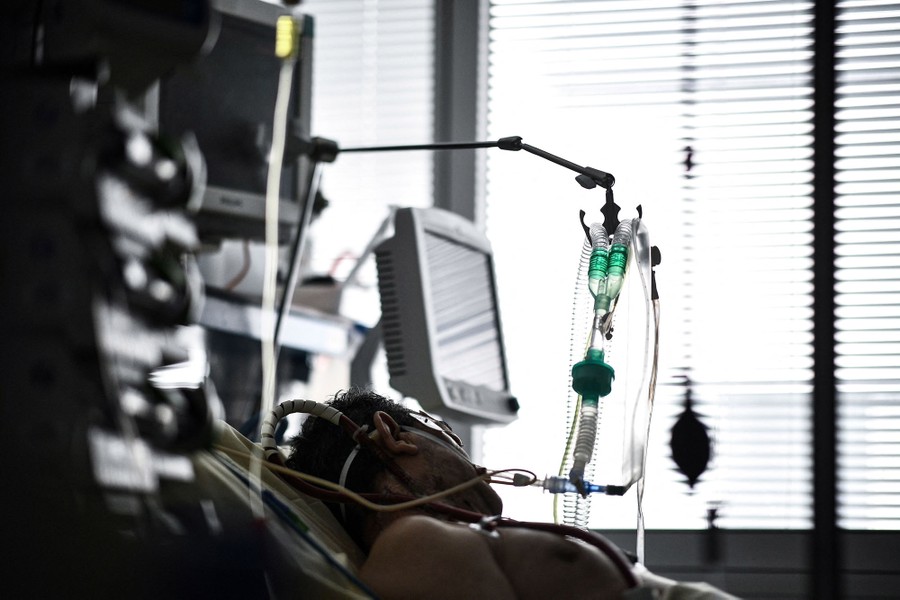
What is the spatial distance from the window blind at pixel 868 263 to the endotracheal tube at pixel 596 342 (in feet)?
5.52

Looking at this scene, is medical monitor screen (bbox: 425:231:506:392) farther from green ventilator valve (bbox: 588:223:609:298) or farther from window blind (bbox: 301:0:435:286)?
window blind (bbox: 301:0:435:286)

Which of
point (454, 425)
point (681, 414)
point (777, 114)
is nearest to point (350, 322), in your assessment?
point (454, 425)

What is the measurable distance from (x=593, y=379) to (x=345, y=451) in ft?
1.28

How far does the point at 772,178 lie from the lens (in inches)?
126

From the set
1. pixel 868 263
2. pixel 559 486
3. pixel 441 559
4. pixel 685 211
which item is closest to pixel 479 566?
pixel 441 559

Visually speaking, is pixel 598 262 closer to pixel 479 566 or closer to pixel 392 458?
pixel 392 458

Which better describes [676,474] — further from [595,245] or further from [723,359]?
[595,245]

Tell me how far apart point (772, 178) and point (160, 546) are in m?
2.69

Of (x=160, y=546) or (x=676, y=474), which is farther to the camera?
(x=676, y=474)

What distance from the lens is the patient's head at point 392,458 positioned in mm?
1503

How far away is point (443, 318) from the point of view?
2.47 meters

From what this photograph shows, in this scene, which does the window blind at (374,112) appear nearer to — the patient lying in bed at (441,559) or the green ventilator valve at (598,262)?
the green ventilator valve at (598,262)

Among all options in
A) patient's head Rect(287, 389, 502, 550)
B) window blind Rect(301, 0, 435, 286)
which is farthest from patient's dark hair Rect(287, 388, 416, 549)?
window blind Rect(301, 0, 435, 286)

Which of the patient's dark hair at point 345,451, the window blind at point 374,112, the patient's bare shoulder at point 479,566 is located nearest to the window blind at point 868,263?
the window blind at point 374,112
